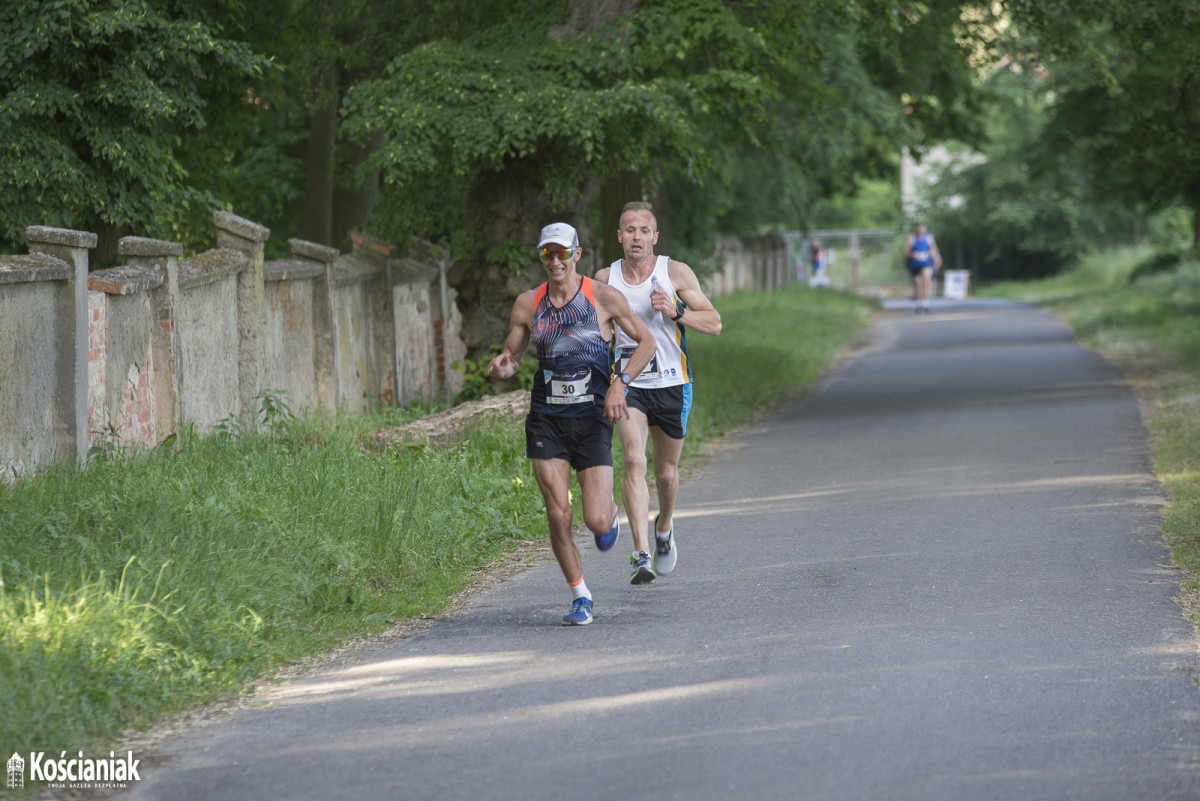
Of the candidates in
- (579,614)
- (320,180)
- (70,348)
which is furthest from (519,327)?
(320,180)

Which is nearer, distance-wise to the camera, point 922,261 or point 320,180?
point 320,180

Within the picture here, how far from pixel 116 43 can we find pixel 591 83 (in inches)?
156

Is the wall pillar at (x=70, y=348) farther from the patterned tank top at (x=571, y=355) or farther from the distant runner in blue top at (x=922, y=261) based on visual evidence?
the distant runner in blue top at (x=922, y=261)

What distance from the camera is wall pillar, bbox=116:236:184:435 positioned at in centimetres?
988

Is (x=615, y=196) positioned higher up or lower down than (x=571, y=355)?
higher up

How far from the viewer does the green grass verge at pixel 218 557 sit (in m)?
5.36

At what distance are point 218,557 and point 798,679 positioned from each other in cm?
269

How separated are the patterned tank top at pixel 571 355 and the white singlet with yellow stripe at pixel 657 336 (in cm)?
51

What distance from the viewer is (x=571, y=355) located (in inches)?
272

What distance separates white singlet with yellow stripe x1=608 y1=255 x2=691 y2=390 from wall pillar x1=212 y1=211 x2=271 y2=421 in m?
4.41

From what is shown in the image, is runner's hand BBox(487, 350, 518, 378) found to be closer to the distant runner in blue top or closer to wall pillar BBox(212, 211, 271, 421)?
wall pillar BBox(212, 211, 271, 421)

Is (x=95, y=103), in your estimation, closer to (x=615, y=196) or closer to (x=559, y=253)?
(x=559, y=253)

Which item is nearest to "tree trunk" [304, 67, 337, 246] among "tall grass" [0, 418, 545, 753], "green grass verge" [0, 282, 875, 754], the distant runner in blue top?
"green grass verge" [0, 282, 875, 754]

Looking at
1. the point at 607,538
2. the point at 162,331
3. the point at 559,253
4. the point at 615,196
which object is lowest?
the point at 607,538
